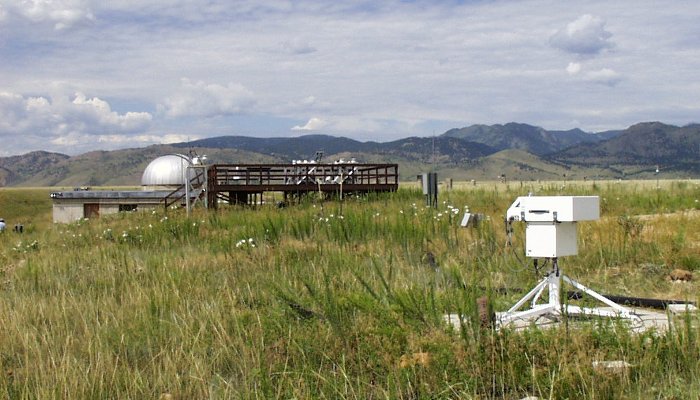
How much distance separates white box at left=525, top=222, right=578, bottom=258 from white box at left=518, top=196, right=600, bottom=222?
3.4 inches

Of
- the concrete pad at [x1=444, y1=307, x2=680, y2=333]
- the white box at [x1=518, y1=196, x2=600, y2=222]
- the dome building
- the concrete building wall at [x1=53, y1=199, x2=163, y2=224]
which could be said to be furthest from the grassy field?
the concrete building wall at [x1=53, y1=199, x2=163, y2=224]

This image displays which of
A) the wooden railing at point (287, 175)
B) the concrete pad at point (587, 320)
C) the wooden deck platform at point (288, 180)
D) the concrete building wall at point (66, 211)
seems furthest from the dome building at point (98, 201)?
the concrete pad at point (587, 320)

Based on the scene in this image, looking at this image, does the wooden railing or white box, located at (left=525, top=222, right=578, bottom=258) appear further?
the wooden railing

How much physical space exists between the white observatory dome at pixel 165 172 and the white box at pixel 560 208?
57913mm

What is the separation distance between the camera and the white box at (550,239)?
715cm

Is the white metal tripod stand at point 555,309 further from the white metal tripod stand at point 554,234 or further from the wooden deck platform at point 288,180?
the wooden deck platform at point 288,180

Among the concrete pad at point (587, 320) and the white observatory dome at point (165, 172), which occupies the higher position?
the white observatory dome at point (165, 172)

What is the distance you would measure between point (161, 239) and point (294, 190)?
14.5 metres

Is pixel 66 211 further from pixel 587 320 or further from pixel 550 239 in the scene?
pixel 587 320

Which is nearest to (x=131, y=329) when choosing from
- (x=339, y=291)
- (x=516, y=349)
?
(x=339, y=291)

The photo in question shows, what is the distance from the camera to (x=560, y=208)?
7.07 meters

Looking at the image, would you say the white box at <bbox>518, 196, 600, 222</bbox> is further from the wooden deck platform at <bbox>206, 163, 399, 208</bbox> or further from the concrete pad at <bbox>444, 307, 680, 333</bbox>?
the wooden deck platform at <bbox>206, 163, 399, 208</bbox>

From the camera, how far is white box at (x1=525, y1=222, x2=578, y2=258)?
715 cm

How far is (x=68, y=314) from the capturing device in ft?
25.5
